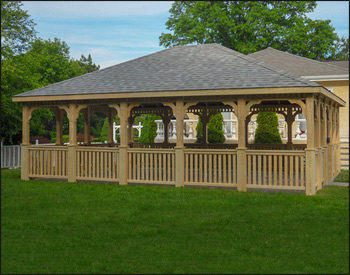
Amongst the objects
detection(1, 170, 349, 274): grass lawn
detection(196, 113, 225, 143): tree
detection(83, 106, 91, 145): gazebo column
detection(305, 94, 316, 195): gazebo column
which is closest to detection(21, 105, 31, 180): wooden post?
detection(83, 106, 91, 145): gazebo column

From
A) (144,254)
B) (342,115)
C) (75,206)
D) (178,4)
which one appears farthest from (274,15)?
(144,254)

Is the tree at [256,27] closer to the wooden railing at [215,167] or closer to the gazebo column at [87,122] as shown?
the gazebo column at [87,122]

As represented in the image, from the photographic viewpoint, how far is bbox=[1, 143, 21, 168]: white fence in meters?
20.8

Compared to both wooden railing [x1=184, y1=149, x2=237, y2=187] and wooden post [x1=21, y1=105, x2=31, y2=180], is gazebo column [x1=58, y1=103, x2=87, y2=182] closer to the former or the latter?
wooden post [x1=21, y1=105, x2=31, y2=180]

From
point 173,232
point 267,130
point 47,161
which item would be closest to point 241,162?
point 173,232

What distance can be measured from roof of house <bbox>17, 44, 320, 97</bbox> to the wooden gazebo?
27 mm

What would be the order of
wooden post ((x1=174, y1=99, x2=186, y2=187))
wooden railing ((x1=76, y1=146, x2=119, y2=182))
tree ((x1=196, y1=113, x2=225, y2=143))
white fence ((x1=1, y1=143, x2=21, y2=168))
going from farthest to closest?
tree ((x1=196, y1=113, x2=225, y2=143)) < white fence ((x1=1, y1=143, x2=21, y2=168)) < wooden railing ((x1=76, y1=146, x2=119, y2=182)) < wooden post ((x1=174, y1=99, x2=186, y2=187))

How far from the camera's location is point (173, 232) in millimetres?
8203

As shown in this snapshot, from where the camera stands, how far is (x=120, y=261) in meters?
6.52

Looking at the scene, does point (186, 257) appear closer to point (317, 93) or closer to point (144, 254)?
point (144, 254)

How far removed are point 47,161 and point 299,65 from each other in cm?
1471

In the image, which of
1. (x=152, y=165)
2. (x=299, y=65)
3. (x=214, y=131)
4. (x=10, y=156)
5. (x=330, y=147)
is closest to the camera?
(x=152, y=165)

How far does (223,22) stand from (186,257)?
31.2 metres

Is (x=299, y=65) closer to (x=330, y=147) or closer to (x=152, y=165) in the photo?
(x=330, y=147)
